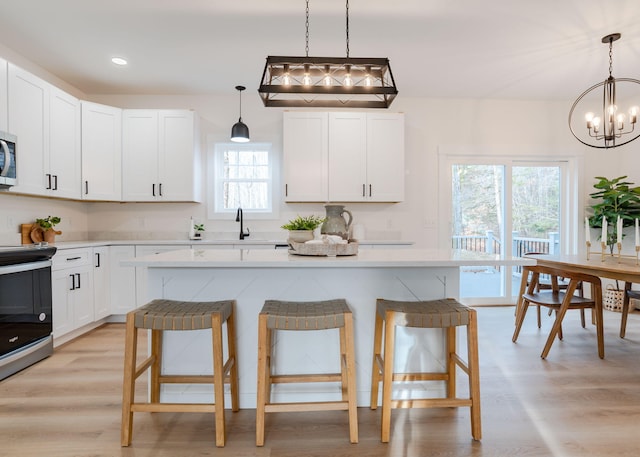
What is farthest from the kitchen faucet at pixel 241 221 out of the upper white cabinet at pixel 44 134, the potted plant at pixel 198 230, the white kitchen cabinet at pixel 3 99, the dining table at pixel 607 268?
the dining table at pixel 607 268

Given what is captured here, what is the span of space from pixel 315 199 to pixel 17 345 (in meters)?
2.94

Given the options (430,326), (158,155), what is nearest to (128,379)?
(430,326)

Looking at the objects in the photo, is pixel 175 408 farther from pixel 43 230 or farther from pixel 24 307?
pixel 43 230

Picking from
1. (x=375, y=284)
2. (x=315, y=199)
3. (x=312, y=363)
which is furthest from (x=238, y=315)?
(x=315, y=199)

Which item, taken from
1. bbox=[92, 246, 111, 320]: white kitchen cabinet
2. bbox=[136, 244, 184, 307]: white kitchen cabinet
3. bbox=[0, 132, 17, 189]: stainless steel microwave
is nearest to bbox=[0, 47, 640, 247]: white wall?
bbox=[136, 244, 184, 307]: white kitchen cabinet

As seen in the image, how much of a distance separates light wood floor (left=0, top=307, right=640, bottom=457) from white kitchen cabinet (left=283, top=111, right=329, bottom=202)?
8.05 feet

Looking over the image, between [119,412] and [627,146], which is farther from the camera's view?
[627,146]

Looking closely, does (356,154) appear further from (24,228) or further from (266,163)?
(24,228)

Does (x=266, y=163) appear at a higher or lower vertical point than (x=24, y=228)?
higher

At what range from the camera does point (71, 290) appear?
3164mm

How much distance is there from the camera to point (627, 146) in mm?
4523

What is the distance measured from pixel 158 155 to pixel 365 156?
7.94ft

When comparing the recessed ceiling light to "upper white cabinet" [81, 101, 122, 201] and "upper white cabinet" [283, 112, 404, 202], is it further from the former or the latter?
"upper white cabinet" [283, 112, 404, 202]

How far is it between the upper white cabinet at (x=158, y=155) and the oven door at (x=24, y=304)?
1419mm
